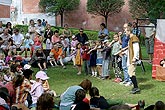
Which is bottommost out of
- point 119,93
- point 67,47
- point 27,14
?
point 119,93

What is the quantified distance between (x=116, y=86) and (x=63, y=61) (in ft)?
17.0

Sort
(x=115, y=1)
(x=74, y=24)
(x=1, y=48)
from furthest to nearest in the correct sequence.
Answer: (x=74, y=24), (x=115, y=1), (x=1, y=48)

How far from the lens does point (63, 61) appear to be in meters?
18.5

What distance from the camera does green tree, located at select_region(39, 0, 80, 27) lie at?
138 feet

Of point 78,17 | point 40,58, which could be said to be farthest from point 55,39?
point 78,17

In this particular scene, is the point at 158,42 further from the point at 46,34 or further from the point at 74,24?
the point at 74,24

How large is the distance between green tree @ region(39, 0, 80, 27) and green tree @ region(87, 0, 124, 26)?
1.99 metres

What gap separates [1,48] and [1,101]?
32.5ft

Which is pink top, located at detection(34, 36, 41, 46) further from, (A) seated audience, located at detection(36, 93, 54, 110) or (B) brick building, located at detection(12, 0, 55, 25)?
(B) brick building, located at detection(12, 0, 55, 25)

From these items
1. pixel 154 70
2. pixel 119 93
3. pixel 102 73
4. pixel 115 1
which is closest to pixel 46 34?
pixel 102 73

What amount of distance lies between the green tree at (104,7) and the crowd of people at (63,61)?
20748 mm

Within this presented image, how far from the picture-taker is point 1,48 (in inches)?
691

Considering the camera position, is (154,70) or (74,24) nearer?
(154,70)

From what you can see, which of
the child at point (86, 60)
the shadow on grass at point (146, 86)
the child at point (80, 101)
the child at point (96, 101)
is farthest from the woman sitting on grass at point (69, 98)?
the child at point (86, 60)
